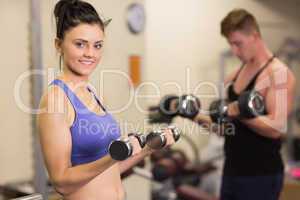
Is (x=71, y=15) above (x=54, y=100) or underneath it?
above

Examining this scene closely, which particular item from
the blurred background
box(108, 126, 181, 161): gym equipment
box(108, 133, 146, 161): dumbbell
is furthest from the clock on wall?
box(108, 133, 146, 161): dumbbell

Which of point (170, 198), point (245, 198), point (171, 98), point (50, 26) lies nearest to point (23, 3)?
point (50, 26)

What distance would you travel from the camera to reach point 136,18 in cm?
183

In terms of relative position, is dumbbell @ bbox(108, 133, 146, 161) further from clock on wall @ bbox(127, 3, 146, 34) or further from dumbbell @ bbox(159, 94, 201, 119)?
clock on wall @ bbox(127, 3, 146, 34)

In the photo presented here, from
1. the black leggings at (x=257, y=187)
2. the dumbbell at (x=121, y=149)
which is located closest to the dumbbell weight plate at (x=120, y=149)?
the dumbbell at (x=121, y=149)

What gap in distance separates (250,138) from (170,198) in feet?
5.08

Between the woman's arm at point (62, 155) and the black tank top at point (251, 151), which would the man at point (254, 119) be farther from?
the woman's arm at point (62, 155)

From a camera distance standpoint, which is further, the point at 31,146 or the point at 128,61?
the point at 128,61

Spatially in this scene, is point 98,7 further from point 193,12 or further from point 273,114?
point 193,12

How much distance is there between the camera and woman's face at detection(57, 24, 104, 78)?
45.1 inches

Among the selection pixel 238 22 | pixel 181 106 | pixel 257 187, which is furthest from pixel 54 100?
pixel 257 187

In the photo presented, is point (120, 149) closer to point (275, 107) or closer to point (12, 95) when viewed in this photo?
point (12, 95)

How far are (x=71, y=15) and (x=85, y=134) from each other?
326mm

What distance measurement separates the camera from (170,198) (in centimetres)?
320
